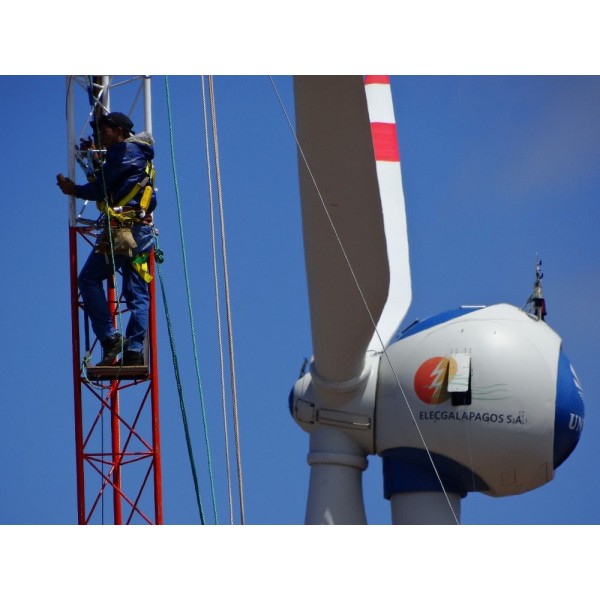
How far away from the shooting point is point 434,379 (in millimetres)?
18906

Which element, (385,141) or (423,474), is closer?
(423,474)

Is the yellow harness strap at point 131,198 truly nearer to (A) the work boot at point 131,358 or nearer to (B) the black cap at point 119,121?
(B) the black cap at point 119,121

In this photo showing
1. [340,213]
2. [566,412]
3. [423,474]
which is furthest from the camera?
[423,474]

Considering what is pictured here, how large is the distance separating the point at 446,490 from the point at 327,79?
532 centimetres

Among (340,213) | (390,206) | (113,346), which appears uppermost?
(390,206)

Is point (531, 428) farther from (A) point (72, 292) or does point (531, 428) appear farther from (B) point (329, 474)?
(A) point (72, 292)

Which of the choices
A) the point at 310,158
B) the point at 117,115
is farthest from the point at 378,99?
the point at 310,158

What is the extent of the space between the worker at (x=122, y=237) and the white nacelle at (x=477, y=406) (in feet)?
8.53

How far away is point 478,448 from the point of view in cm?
1886

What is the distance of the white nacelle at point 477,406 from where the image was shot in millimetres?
18781

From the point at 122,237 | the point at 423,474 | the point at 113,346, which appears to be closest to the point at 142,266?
the point at 122,237

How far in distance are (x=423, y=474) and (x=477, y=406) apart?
1.02 metres

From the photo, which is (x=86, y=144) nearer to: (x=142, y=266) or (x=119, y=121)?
(x=119, y=121)

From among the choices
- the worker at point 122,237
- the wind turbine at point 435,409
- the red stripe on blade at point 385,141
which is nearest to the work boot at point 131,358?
the worker at point 122,237
